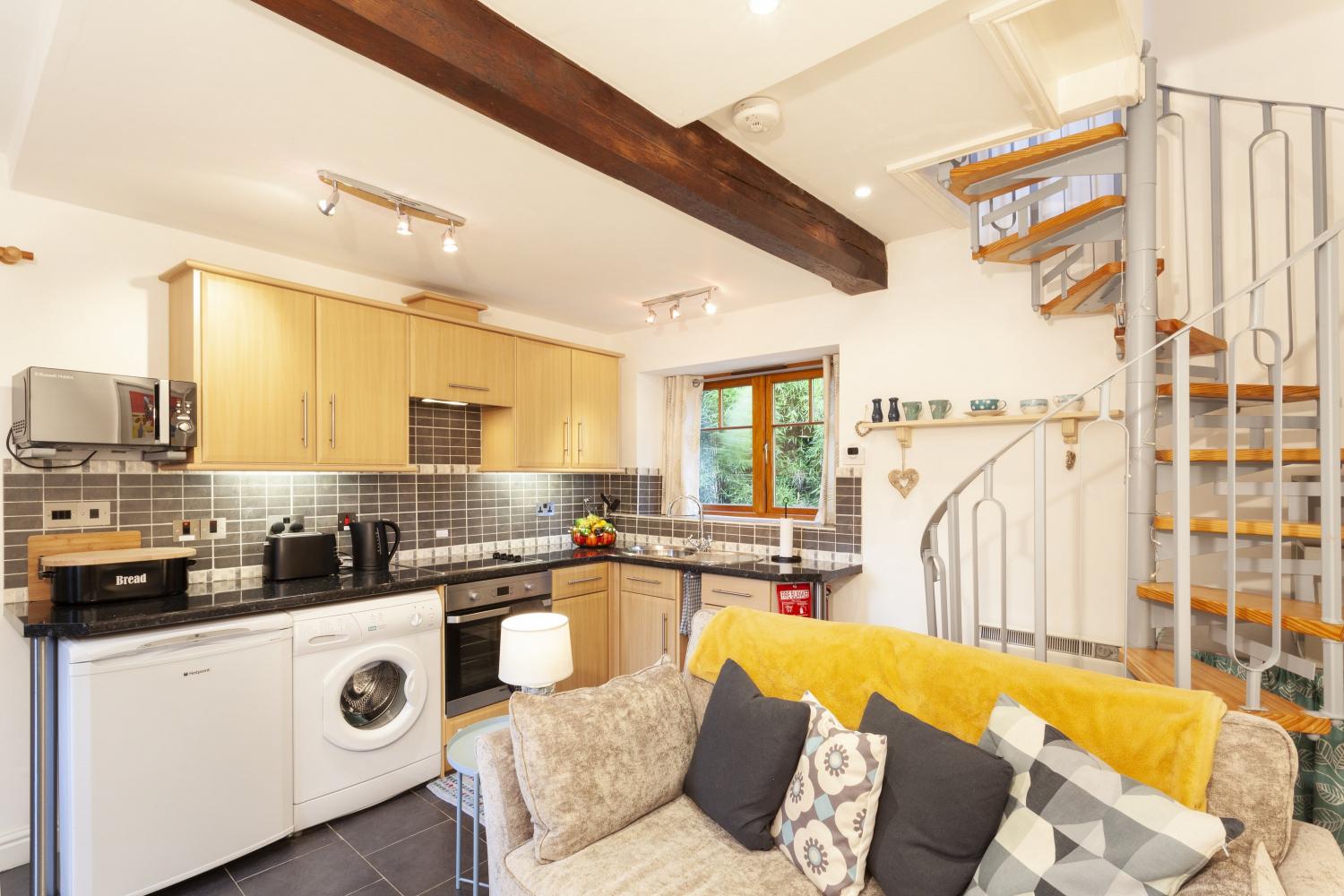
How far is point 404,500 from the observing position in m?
3.76

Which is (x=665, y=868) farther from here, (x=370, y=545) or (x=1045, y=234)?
(x=1045, y=234)

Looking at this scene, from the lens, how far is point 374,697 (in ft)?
9.75

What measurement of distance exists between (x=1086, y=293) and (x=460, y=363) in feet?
9.99

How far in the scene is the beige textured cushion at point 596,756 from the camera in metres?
1.69

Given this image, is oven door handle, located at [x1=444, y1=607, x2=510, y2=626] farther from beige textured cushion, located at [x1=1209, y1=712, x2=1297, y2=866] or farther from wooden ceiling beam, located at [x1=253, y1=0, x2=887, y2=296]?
beige textured cushion, located at [x1=1209, y1=712, x2=1297, y2=866]

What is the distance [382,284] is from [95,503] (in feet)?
5.46

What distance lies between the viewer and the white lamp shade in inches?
85.4

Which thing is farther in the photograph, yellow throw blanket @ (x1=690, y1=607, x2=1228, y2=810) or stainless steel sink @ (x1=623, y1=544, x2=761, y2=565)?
stainless steel sink @ (x1=623, y1=544, x2=761, y2=565)

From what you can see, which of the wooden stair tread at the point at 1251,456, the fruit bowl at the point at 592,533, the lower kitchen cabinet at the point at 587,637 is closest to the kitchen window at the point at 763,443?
the fruit bowl at the point at 592,533

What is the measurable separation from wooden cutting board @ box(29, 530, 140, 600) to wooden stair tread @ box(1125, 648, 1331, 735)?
3.75 m

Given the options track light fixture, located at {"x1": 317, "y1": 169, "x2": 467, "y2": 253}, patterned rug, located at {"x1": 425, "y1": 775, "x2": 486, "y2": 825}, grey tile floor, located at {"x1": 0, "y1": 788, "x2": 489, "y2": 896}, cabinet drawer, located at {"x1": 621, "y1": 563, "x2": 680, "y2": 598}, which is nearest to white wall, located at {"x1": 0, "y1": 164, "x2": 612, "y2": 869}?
grey tile floor, located at {"x1": 0, "y1": 788, "x2": 489, "y2": 896}

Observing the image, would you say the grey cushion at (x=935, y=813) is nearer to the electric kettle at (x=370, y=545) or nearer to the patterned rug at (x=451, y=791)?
the patterned rug at (x=451, y=791)

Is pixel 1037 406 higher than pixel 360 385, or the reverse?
pixel 360 385

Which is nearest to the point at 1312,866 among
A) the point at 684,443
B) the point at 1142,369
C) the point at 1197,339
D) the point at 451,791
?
the point at 1142,369
